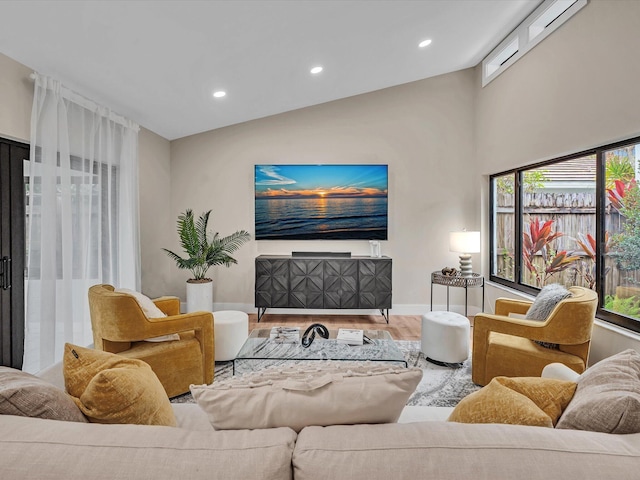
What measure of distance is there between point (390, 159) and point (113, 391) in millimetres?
4687

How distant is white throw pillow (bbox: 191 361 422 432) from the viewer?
1032mm

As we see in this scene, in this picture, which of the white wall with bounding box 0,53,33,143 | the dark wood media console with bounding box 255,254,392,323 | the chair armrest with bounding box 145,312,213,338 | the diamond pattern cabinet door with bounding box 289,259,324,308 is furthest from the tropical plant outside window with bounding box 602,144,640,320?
the white wall with bounding box 0,53,33,143

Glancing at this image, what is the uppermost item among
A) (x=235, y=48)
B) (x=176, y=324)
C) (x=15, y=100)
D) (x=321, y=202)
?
(x=235, y=48)

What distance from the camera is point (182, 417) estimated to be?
1653 mm

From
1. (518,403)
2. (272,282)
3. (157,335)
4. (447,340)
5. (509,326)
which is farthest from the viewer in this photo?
(272,282)

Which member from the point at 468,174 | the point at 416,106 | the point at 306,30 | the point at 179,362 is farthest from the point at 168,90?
the point at 468,174

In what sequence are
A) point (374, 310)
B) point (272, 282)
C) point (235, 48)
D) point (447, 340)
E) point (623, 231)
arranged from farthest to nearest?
point (374, 310), point (272, 282), point (447, 340), point (235, 48), point (623, 231)

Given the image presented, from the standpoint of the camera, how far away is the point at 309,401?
1.05m

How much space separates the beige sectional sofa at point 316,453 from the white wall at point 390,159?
4.37m

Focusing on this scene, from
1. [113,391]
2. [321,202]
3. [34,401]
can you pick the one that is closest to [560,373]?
[113,391]

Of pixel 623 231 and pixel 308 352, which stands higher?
pixel 623 231

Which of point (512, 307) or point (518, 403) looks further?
point (512, 307)

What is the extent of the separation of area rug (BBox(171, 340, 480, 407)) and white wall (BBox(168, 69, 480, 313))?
77.1 inches

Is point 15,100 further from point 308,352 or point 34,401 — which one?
point 308,352
